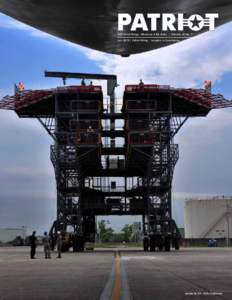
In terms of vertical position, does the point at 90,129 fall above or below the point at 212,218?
above

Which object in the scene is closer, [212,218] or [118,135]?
[118,135]

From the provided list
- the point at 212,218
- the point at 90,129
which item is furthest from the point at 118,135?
the point at 212,218

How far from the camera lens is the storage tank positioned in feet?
382

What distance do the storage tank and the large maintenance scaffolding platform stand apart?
46.2 m

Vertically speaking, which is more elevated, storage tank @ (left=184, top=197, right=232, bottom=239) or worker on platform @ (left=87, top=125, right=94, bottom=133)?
worker on platform @ (left=87, top=125, right=94, bottom=133)

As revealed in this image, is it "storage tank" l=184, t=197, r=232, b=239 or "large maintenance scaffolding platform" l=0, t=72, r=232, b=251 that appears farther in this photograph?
"storage tank" l=184, t=197, r=232, b=239

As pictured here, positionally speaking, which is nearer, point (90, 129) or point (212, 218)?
point (90, 129)

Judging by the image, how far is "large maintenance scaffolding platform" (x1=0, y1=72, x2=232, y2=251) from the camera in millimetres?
65312

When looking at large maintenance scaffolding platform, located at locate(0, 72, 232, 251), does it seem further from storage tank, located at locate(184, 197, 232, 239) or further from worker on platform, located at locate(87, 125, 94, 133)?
storage tank, located at locate(184, 197, 232, 239)

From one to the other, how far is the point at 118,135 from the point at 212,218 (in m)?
49.5

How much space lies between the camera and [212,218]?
383 ft

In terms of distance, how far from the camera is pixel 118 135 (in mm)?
72750

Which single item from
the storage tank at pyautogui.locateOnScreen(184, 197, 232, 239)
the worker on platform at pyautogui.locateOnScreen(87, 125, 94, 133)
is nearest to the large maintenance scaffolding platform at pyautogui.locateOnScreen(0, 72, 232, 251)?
the worker on platform at pyautogui.locateOnScreen(87, 125, 94, 133)

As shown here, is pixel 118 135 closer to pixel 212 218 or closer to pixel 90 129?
pixel 90 129
